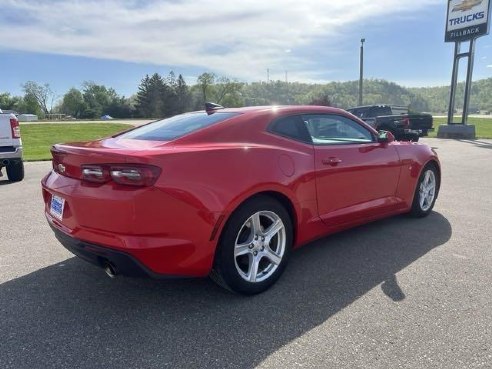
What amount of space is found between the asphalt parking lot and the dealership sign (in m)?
20.7

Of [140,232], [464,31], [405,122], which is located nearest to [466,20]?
[464,31]

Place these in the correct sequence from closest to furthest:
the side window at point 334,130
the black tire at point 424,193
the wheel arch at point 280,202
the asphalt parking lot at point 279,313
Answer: the asphalt parking lot at point 279,313 < the wheel arch at point 280,202 < the side window at point 334,130 < the black tire at point 424,193

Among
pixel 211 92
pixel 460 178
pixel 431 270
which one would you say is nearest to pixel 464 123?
pixel 460 178

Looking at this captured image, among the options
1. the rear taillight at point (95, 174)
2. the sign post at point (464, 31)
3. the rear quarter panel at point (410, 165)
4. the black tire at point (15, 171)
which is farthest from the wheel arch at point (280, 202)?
the sign post at point (464, 31)

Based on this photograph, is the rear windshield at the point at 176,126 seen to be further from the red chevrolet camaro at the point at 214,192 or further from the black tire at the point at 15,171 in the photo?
the black tire at the point at 15,171

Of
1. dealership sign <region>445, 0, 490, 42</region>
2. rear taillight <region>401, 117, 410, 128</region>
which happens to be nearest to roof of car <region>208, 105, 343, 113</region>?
rear taillight <region>401, 117, 410, 128</region>

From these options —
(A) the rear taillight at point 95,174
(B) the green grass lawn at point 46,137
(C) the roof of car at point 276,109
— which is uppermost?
(C) the roof of car at point 276,109

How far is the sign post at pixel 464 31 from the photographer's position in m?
20.9

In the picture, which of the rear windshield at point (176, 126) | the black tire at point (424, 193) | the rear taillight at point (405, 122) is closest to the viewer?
the rear windshield at point (176, 126)

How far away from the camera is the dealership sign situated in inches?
818

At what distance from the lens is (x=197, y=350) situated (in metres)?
2.45

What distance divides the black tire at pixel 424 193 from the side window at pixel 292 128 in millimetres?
2091

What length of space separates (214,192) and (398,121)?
1437 centimetres

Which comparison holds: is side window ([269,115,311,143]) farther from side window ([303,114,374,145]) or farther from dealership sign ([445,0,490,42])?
dealership sign ([445,0,490,42])
